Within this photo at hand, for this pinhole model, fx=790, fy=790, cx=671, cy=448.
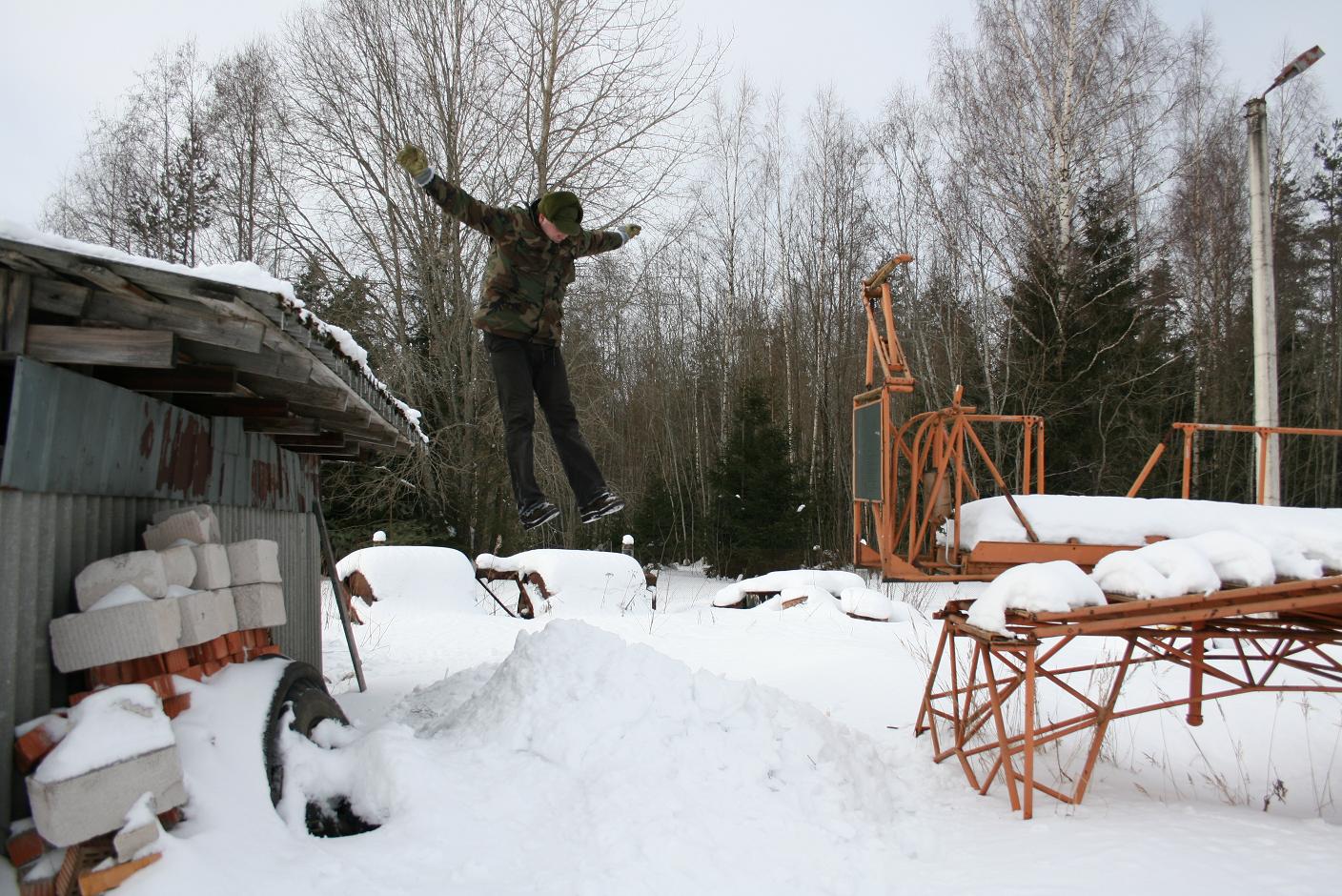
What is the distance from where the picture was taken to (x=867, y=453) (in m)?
4.41

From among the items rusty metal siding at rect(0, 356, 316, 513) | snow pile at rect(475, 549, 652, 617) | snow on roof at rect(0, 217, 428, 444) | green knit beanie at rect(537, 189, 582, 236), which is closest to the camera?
snow on roof at rect(0, 217, 428, 444)

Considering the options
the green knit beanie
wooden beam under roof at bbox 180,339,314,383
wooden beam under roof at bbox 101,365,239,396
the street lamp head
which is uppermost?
the street lamp head

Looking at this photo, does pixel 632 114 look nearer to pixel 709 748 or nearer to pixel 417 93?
pixel 417 93

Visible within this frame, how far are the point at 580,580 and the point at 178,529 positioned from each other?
28.4 feet

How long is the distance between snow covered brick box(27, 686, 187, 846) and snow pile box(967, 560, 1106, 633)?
340 cm

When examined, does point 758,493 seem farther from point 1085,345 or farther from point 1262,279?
point 1262,279

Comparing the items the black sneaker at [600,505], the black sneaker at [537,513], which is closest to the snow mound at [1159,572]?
the black sneaker at [600,505]

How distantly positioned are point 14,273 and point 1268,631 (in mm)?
5442

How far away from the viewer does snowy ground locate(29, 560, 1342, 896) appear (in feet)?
9.32

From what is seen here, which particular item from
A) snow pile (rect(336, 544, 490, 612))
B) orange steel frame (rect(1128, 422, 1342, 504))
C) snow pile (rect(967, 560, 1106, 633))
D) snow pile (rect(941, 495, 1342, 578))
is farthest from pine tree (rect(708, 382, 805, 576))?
snow pile (rect(967, 560, 1106, 633))

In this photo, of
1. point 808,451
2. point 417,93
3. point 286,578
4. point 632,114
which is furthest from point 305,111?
point 808,451

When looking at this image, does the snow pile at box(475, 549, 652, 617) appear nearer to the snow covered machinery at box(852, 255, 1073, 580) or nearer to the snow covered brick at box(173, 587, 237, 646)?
the snow covered machinery at box(852, 255, 1073, 580)

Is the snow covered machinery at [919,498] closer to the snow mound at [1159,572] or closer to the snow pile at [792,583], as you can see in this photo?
the snow mound at [1159,572]

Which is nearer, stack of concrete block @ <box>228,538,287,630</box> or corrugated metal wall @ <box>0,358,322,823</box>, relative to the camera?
corrugated metal wall @ <box>0,358,322,823</box>
